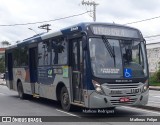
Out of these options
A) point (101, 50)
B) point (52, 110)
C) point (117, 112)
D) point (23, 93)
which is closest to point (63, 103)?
point (52, 110)

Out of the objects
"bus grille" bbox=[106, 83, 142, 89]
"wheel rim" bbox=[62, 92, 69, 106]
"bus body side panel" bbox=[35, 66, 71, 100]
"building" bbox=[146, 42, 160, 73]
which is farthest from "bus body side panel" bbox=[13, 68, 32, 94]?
"building" bbox=[146, 42, 160, 73]

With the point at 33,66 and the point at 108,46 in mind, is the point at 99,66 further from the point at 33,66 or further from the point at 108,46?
the point at 33,66

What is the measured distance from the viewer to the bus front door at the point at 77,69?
40.7 feet

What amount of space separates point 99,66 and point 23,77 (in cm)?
790

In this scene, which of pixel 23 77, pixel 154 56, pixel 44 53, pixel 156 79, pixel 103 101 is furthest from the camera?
pixel 154 56

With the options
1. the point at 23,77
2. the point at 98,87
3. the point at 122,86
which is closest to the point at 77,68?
the point at 98,87

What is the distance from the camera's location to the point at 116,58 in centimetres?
1212

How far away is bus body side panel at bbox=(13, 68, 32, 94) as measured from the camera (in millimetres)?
18208

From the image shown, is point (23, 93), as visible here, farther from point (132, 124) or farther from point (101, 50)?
point (132, 124)

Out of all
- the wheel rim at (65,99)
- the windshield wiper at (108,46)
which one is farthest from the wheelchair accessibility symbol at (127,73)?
the wheel rim at (65,99)

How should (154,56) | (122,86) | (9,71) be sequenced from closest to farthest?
(122,86) < (9,71) < (154,56)

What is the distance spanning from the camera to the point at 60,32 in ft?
46.4

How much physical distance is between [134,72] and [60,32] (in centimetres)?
348

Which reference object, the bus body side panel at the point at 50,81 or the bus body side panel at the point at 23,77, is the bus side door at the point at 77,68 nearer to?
the bus body side panel at the point at 50,81
